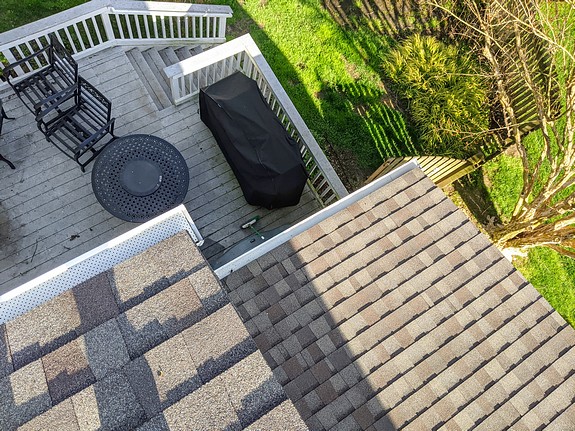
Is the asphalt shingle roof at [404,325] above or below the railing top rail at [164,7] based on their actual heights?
below

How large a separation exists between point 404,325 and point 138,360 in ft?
7.29

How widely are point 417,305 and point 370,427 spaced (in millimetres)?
1103

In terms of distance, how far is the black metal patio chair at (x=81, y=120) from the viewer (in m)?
4.51

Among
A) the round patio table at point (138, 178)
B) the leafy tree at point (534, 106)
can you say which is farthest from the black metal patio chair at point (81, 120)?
the leafy tree at point (534, 106)

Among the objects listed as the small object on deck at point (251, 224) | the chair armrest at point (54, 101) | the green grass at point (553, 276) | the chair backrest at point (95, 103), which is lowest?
the green grass at point (553, 276)

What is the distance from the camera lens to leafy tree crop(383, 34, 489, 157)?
6809mm

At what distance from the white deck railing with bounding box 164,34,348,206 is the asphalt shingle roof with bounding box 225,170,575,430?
1279 mm

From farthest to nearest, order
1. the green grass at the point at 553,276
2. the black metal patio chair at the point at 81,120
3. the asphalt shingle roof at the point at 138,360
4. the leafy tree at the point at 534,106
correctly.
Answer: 1. the green grass at the point at 553,276
2. the leafy tree at the point at 534,106
3. the black metal patio chair at the point at 81,120
4. the asphalt shingle roof at the point at 138,360

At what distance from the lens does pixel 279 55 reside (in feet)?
23.3

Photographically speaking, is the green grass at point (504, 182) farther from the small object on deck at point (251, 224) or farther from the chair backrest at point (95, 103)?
the chair backrest at point (95, 103)

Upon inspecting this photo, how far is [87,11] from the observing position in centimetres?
502

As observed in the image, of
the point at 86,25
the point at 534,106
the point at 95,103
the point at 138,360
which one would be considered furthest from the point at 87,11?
the point at 534,106

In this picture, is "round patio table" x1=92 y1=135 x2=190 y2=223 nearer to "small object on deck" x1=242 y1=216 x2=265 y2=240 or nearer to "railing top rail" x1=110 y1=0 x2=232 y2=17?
"small object on deck" x1=242 y1=216 x2=265 y2=240

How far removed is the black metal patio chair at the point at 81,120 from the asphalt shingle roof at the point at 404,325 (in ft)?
8.12
